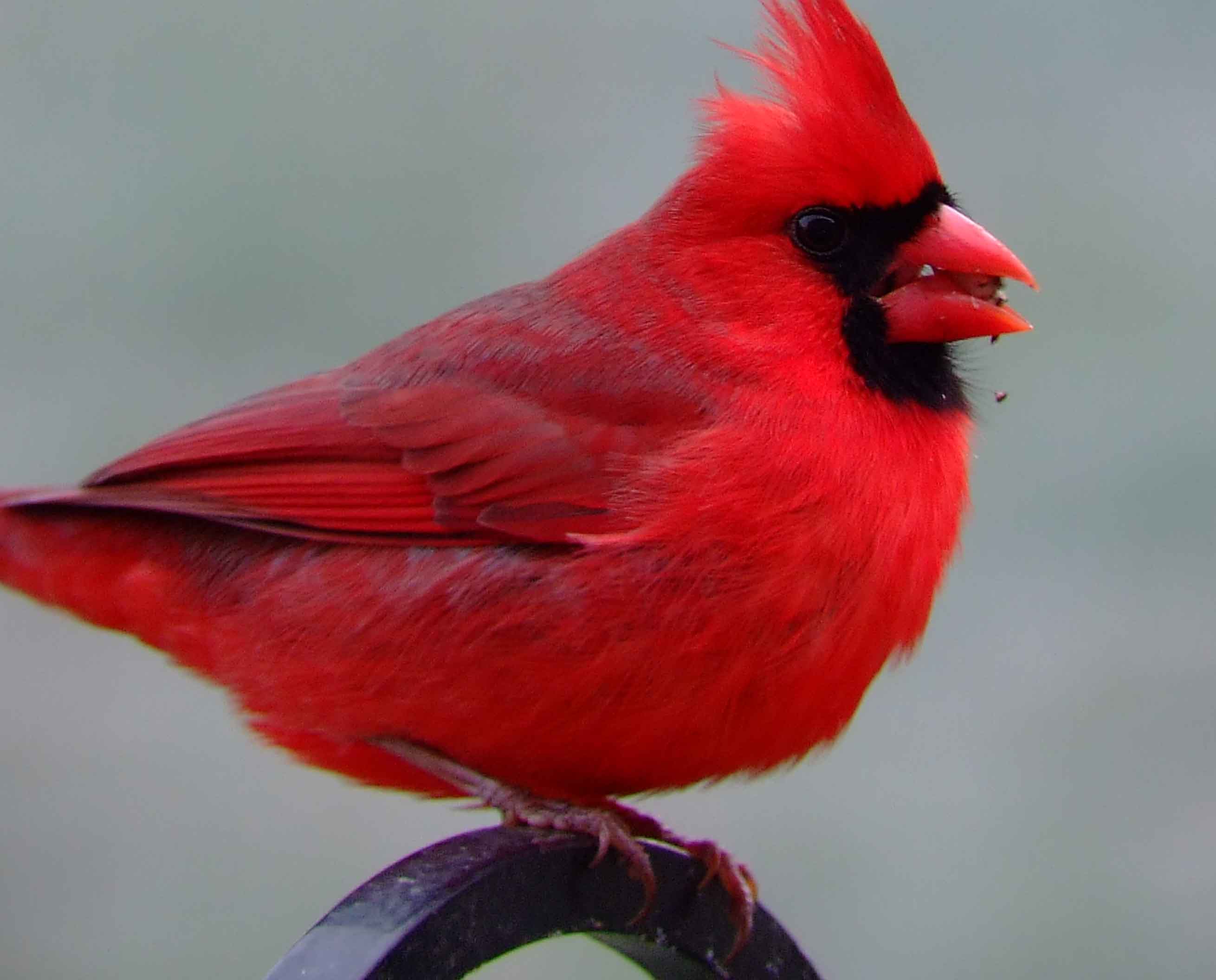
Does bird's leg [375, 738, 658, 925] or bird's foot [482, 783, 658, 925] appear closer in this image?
bird's foot [482, 783, 658, 925]

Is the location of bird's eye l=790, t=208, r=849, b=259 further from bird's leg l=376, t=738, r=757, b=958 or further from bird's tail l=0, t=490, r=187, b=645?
bird's tail l=0, t=490, r=187, b=645

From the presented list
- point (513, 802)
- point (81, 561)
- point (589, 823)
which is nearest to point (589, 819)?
point (589, 823)

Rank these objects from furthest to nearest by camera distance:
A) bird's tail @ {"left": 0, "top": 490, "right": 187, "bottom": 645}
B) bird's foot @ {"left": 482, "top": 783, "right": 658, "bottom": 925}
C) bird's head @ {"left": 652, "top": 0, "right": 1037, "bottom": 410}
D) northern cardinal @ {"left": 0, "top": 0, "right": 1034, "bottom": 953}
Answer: bird's tail @ {"left": 0, "top": 490, "right": 187, "bottom": 645} → bird's head @ {"left": 652, "top": 0, "right": 1037, "bottom": 410} → northern cardinal @ {"left": 0, "top": 0, "right": 1034, "bottom": 953} → bird's foot @ {"left": 482, "top": 783, "right": 658, "bottom": 925}

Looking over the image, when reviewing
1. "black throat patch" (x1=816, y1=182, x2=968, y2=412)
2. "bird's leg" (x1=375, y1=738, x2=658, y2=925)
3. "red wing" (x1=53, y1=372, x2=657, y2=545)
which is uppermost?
"black throat patch" (x1=816, y1=182, x2=968, y2=412)

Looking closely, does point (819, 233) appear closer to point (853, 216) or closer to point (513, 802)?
point (853, 216)

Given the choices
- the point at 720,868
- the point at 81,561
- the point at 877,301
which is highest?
the point at 877,301

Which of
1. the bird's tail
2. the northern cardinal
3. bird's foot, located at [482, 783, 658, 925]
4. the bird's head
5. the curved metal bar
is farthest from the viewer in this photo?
the bird's tail

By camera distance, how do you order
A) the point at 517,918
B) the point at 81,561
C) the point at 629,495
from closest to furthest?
the point at 517,918 → the point at 629,495 → the point at 81,561

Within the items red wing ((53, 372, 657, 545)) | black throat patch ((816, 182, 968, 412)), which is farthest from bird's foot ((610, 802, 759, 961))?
black throat patch ((816, 182, 968, 412))

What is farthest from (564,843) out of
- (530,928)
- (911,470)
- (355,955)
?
(911,470)
